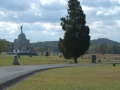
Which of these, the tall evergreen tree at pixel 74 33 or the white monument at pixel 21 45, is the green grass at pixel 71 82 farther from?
the white monument at pixel 21 45

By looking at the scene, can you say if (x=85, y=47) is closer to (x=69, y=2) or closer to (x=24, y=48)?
(x=69, y=2)

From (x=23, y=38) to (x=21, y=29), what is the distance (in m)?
4.35

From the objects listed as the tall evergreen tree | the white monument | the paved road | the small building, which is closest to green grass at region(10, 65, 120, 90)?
the paved road

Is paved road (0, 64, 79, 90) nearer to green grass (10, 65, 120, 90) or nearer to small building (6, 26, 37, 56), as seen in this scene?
green grass (10, 65, 120, 90)

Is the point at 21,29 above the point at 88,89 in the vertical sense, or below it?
above

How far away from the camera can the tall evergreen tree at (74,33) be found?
6681 cm

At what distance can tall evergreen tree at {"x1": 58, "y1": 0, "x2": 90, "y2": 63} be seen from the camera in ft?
219

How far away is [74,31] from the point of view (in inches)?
2660

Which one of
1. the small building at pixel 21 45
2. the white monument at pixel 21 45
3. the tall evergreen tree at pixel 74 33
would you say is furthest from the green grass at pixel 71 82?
the white monument at pixel 21 45

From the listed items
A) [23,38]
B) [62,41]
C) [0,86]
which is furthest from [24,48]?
[0,86]

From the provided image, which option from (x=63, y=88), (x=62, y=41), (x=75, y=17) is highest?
(x=75, y=17)

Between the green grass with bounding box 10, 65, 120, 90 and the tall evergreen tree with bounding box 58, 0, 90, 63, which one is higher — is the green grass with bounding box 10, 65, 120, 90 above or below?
below

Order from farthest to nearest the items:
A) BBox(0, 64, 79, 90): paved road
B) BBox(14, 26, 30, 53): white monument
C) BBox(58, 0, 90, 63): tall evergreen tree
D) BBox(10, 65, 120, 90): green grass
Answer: BBox(14, 26, 30, 53): white monument, BBox(58, 0, 90, 63): tall evergreen tree, BBox(0, 64, 79, 90): paved road, BBox(10, 65, 120, 90): green grass

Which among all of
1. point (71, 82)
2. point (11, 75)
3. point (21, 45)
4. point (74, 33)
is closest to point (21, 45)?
point (21, 45)
